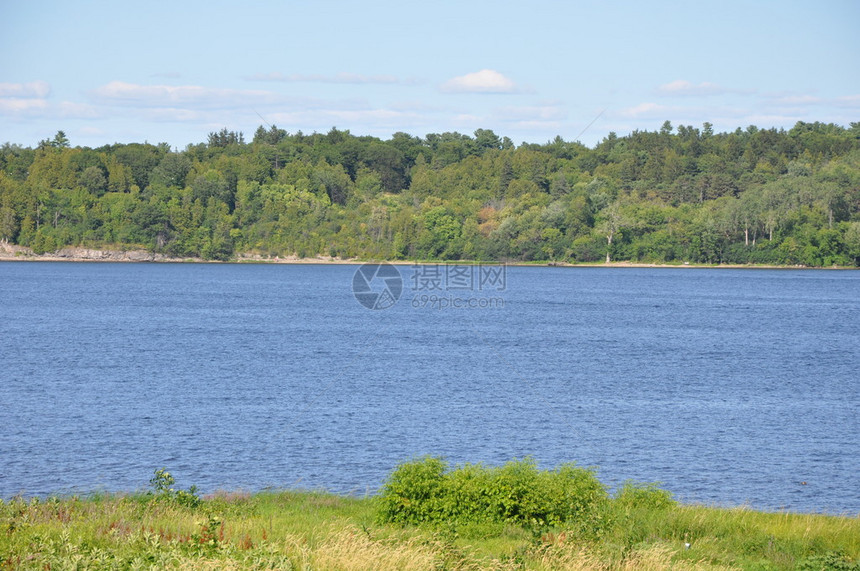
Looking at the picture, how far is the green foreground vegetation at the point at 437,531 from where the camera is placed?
1180cm

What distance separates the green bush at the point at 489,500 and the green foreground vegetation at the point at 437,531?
0.8 inches

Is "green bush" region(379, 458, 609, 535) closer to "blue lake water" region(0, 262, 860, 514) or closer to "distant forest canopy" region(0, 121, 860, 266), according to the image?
"blue lake water" region(0, 262, 860, 514)

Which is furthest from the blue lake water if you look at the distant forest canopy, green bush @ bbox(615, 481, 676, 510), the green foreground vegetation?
the distant forest canopy

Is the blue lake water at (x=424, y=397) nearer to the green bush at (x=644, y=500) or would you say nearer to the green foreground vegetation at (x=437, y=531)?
the green bush at (x=644, y=500)

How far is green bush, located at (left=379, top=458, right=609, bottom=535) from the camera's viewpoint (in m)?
15.5

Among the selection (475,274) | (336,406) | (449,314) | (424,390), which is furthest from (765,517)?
(475,274)
